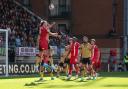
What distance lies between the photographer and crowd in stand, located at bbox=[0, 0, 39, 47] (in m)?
39.9

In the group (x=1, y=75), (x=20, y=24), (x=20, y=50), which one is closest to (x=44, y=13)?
(x=20, y=24)

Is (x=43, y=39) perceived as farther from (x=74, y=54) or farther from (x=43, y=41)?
(x=74, y=54)

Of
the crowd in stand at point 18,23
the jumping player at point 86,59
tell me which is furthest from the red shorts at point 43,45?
the crowd in stand at point 18,23

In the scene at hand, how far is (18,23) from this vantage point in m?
44.8

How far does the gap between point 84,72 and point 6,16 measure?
789 inches

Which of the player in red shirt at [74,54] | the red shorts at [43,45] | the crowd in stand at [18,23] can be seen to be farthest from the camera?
the crowd in stand at [18,23]

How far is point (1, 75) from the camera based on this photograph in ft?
99.3

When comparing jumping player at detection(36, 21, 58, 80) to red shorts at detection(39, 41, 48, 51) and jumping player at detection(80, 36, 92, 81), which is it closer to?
red shorts at detection(39, 41, 48, 51)

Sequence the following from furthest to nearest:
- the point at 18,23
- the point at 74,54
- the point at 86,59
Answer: the point at 18,23 < the point at 74,54 < the point at 86,59

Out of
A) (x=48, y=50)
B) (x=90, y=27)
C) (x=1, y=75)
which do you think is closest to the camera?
(x=48, y=50)

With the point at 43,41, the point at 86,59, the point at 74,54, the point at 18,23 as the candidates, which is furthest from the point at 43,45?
the point at 18,23

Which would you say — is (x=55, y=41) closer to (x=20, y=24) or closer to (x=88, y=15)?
(x=20, y=24)

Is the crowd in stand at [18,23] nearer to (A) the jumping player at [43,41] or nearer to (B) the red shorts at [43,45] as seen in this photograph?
(A) the jumping player at [43,41]

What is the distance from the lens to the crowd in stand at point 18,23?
39906mm
